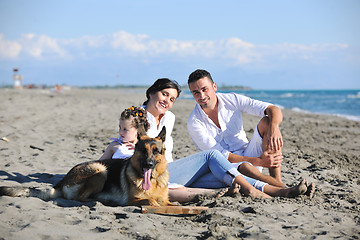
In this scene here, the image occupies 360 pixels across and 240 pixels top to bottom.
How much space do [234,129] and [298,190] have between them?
1378mm

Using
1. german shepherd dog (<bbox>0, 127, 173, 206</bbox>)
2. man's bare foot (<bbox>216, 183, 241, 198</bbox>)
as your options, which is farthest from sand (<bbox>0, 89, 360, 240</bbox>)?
german shepherd dog (<bbox>0, 127, 173, 206</bbox>)

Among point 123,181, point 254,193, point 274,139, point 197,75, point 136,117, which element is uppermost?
point 197,75

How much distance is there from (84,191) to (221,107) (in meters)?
2.38

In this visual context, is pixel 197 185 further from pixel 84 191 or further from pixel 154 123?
pixel 84 191

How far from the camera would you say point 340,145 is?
31.3 ft

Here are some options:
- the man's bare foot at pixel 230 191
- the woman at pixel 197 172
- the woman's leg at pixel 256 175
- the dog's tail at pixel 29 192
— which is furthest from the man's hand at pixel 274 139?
the dog's tail at pixel 29 192

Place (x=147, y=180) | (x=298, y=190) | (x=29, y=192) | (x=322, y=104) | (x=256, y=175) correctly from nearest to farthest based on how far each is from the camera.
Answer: (x=147, y=180) < (x=29, y=192) < (x=298, y=190) < (x=256, y=175) < (x=322, y=104)

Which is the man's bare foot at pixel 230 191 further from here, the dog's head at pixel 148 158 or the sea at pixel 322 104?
the sea at pixel 322 104

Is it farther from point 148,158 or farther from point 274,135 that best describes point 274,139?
point 148,158

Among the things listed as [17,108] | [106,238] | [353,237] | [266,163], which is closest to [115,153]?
[106,238]

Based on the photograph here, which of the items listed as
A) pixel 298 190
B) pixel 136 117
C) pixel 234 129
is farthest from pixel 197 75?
pixel 298 190

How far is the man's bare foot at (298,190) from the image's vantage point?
4.16 meters

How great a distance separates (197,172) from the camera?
451 centimetres

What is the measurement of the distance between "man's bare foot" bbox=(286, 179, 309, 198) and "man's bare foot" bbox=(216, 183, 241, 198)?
695 mm
